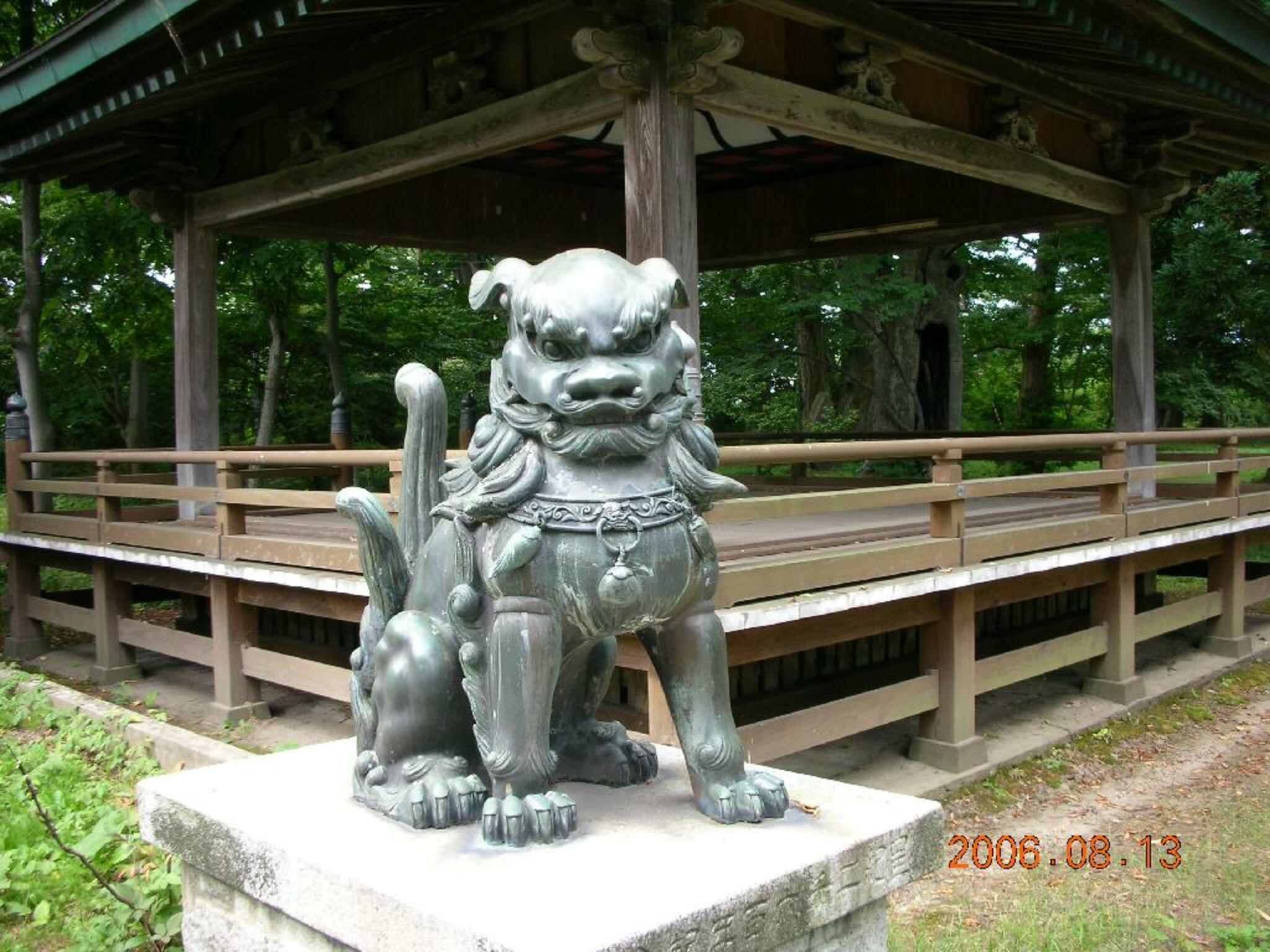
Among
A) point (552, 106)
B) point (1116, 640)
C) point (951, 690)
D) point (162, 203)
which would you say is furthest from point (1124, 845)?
point (162, 203)

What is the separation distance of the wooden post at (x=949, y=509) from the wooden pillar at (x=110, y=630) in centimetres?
603

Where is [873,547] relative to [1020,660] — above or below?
above

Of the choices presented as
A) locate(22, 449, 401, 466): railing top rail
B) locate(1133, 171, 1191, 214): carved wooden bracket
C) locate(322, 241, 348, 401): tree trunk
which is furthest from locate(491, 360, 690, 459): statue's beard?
locate(322, 241, 348, 401): tree trunk

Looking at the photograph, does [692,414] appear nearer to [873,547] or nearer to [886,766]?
[873,547]

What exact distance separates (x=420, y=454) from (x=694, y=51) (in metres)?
3.41

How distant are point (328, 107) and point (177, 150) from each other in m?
1.73

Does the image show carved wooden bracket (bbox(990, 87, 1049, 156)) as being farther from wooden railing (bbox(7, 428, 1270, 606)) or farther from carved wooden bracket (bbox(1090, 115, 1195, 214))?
wooden railing (bbox(7, 428, 1270, 606))

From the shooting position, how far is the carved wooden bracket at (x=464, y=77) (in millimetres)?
6262

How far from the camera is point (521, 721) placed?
7.20ft

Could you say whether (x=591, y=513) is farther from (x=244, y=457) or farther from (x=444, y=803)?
(x=244, y=457)

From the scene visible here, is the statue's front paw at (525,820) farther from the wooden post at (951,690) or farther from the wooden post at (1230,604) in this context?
the wooden post at (1230,604)

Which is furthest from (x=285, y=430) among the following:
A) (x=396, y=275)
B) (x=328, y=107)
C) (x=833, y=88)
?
(x=833, y=88)

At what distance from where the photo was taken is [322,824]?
2434 millimetres

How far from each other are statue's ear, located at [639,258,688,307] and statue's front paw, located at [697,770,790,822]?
3.33 ft
